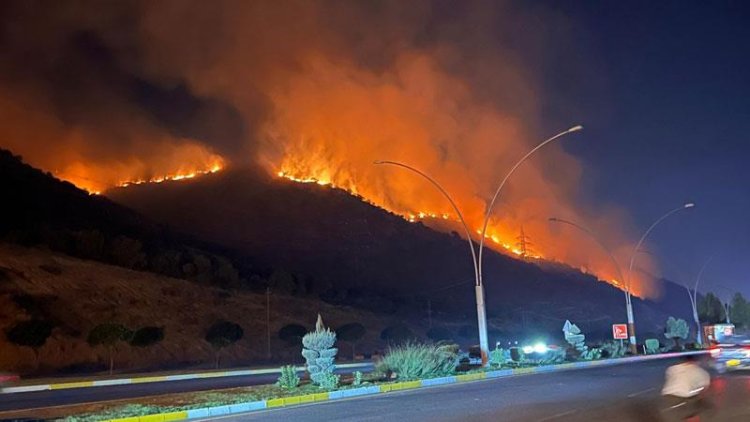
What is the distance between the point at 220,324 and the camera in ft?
149

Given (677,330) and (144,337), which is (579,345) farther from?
(144,337)

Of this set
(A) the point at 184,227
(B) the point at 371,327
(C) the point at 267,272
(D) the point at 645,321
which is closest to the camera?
(B) the point at 371,327

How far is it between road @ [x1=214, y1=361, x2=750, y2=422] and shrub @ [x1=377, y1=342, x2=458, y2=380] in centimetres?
298

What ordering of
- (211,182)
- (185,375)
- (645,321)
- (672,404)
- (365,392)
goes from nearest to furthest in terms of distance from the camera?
1. (672,404)
2. (365,392)
3. (185,375)
4. (645,321)
5. (211,182)

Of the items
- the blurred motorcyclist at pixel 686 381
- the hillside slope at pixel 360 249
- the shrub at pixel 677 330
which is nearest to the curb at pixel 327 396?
the blurred motorcyclist at pixel 686 381

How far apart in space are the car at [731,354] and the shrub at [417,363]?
9267mm

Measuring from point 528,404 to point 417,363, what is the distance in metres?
9.59

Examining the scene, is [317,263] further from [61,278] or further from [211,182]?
[61,278]

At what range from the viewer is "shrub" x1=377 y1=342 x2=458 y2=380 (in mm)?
24312

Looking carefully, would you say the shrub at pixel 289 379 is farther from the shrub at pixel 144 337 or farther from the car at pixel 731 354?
the shrub at pixel 144 337

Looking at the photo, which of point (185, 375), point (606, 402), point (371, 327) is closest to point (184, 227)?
point (371, 327)

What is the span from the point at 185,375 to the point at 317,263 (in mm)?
67690

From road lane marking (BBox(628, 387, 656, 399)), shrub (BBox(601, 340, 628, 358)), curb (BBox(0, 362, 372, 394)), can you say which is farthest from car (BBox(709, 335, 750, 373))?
curb (BBox(0, 362, 372, 394))

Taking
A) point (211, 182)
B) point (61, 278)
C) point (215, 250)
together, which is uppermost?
point (211, 182)
